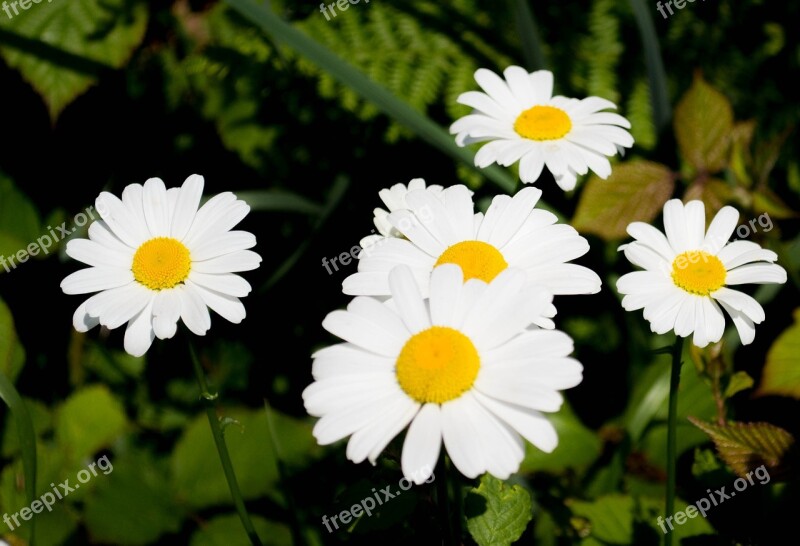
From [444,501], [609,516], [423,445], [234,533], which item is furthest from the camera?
[234,533]

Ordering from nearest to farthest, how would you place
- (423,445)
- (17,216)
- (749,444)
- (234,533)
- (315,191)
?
(423,445)
(749,444)
(234,533)
(17,216)
(315,191)

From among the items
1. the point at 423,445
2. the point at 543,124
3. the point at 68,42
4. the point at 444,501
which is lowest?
the point at 444,501

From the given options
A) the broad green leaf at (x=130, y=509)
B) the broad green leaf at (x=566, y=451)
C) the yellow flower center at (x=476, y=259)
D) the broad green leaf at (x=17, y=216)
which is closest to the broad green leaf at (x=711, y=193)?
the broad green leaf at (x=566, y=451)

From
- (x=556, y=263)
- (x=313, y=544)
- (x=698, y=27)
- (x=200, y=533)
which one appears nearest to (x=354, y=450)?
(x=556, y=263)

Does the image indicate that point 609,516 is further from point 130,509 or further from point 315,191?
point 315,191

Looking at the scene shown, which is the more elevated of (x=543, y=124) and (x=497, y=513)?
(x=543, y=124)

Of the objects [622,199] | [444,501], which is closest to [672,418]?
[444,501]

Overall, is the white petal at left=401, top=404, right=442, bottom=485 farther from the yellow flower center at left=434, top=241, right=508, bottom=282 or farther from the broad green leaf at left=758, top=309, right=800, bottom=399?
the broad green leaf at left=758, top=309, right=800, bottom=399

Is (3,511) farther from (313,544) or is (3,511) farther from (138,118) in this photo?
(138,118)
